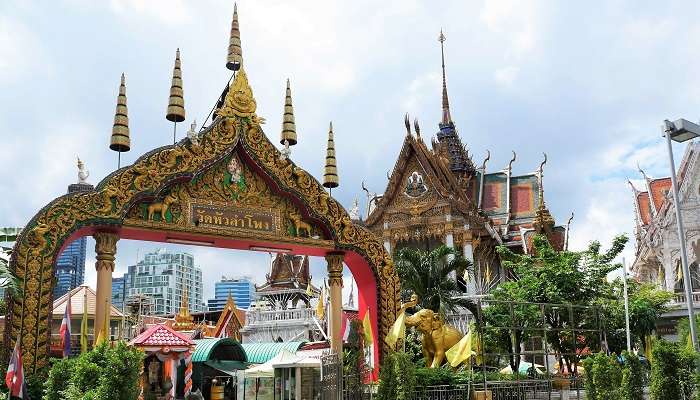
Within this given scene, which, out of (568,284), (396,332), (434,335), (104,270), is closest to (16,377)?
(104,270)

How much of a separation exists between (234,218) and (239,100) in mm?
2822

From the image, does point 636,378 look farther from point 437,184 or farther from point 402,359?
point 437,184

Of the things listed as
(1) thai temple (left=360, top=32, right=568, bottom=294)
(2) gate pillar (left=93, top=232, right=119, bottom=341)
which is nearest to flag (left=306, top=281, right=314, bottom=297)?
(1) thai temple (left=360, top=32, right=568, bottom=294)

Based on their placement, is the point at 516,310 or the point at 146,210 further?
the point at 516,310

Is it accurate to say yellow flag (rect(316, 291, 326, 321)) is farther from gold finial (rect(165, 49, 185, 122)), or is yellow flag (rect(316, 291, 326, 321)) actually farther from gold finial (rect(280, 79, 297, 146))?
gold finial (rect(165, 49, 185, 122))

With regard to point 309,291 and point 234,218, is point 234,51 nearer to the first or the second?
point 234,218

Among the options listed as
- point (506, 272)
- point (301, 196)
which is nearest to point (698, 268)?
point (506, 272)

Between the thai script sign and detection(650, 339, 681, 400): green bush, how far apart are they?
27.2 feet

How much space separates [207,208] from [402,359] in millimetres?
5238

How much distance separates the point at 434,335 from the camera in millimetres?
17875

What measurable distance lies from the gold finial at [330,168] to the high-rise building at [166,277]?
97.6m

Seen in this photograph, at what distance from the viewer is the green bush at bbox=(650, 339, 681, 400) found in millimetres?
12070

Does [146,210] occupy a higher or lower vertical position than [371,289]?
higher

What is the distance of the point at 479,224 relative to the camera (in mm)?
34500
